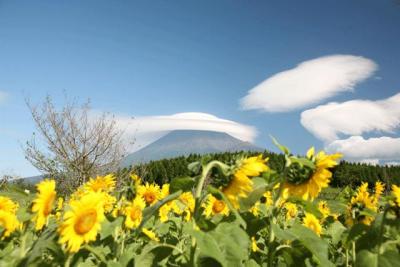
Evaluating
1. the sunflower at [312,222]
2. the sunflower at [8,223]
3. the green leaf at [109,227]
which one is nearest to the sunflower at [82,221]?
the green leaf at [109,227]

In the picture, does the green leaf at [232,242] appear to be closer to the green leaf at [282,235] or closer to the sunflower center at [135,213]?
the green leaf at [282,235]

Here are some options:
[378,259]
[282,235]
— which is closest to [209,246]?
[282,235]

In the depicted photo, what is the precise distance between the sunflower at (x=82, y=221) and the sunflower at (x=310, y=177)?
39.9 inches

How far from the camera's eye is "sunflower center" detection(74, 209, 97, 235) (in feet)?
7.13

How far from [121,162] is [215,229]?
67.8ft

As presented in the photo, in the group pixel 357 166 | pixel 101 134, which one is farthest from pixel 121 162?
pixel 357 166

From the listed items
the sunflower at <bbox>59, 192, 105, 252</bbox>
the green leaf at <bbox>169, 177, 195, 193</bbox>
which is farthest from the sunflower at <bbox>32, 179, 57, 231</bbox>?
the green leaf at <bbox>169, 177, 195, 193</bbox>

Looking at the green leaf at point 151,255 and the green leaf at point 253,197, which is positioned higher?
the green leaf at point 253,197

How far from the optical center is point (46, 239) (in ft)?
6.81

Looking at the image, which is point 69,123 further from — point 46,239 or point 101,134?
point 46,239

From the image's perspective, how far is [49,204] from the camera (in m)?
2.50

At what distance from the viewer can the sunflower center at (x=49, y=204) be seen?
2.46 m

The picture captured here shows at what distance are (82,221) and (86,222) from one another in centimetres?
2

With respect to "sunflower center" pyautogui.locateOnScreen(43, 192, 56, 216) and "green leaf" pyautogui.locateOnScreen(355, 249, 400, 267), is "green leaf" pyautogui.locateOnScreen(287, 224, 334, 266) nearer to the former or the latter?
"green leaf" pyautogui.locateOnScreen(355, 249, 400, 267)
